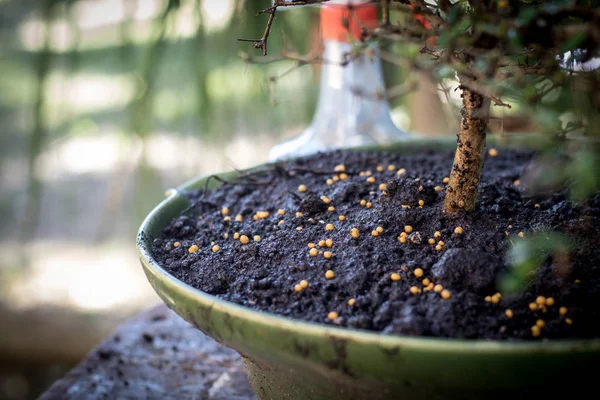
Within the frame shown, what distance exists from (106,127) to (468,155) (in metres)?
1.26

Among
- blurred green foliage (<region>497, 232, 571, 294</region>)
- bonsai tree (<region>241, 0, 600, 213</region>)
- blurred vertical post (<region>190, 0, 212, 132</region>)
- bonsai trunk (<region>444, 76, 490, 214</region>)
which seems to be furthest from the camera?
blurred vertical post (<region>190, 0, 212, 132</region>)

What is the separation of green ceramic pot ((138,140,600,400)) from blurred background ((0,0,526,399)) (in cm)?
86

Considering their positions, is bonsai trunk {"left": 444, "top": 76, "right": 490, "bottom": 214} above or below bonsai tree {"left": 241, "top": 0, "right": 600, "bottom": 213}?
below

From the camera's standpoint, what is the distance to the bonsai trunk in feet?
2.09

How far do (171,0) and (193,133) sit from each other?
49 cm

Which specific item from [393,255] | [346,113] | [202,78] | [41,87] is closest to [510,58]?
[393,255]

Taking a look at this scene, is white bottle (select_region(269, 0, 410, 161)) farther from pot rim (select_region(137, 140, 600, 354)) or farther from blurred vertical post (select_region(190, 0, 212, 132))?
pot rim (select_region(137, 140, 600, 354))

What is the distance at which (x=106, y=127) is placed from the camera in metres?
1.70

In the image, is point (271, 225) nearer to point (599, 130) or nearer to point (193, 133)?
point (599, 130)

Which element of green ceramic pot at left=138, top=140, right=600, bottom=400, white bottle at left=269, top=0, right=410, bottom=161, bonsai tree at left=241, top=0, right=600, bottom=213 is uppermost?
bonsai tree at left=241, top=0, right=600, bottom=213

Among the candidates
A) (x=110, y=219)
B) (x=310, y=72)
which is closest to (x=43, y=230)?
(x=110, y=219)

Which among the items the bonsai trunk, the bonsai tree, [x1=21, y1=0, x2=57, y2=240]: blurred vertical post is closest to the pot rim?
the bonsai tree

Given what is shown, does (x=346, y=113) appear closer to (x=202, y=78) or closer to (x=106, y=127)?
(x=202, y=78)

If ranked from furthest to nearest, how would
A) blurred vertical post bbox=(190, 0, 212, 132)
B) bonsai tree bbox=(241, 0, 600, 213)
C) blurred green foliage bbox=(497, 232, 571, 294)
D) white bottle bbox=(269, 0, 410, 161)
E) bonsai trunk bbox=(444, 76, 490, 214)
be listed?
blurred vertical post bbox=(190, 0, 212, 132) < white bottle bbox=(269, 0, 410, 161) < bonsai trunk bbox=(444, 76, 490, 214) < blurred green foliage bbox=(497, 232, 571, 294) < bonsai tree bbox=(241, 0, 600, 213)
